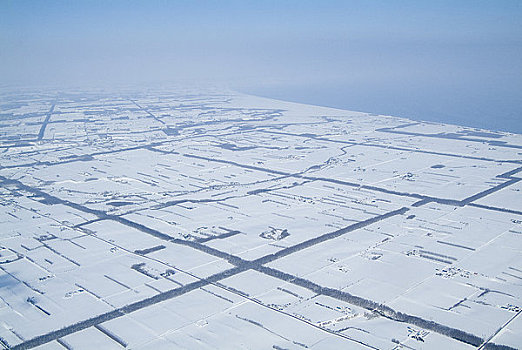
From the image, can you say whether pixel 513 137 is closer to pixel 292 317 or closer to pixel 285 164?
pixel 285 164

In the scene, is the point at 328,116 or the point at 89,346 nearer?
the point at 89,346

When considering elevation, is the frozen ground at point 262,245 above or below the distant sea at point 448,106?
below

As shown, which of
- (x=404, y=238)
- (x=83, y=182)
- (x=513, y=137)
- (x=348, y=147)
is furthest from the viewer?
(x=513, y=137)

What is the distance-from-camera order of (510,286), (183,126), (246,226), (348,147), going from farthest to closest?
(183,126), (348,147), (246,226), (510,286)

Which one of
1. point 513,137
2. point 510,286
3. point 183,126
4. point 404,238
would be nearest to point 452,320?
point 510,286

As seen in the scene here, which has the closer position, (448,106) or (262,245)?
(262,245)

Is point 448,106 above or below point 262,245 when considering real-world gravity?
above

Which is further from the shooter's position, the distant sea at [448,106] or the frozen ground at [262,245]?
the distant sea at [448,106]
